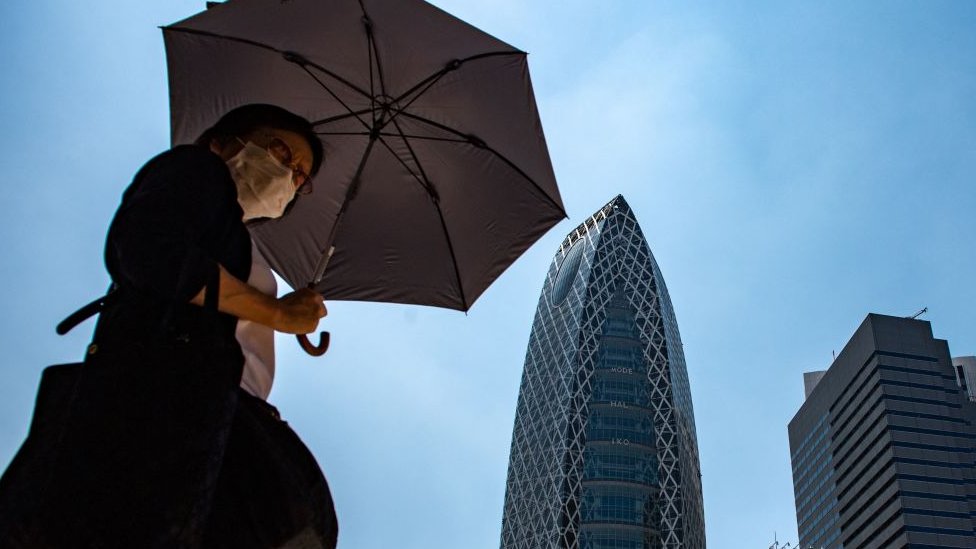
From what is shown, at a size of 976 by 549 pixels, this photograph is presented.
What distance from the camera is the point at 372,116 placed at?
2.77 meters

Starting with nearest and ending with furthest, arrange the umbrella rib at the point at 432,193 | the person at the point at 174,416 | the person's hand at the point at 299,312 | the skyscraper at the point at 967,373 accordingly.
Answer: the person at the point at 174,416 → the person's hand at the point at 299,312 → the umbrella rib at the point at 432,193 → the skyscraper at the point at 967,373

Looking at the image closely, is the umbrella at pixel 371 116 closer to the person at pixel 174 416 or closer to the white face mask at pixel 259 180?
the white face mask at pixel 259 180

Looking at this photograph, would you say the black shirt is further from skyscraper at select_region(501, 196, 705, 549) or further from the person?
skyscraper at select_region(501, 196, 705, 549)

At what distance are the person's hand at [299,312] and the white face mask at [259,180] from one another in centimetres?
33

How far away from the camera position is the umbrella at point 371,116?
2695 millimetres

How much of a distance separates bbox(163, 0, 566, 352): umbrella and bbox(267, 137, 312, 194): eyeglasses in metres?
0.51

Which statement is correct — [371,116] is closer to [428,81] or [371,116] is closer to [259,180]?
[428,81]

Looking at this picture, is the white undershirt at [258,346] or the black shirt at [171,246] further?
the white undershirt at [258,346]

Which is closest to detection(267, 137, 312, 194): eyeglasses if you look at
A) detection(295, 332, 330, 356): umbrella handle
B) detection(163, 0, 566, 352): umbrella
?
detection(295, 332, 330, 356): umbrella handle

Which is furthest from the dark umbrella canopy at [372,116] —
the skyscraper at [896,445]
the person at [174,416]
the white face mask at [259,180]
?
the skyscraper at [896,445]

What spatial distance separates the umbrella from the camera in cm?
270

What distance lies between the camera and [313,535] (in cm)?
158

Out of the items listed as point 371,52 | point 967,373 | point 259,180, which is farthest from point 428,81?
point 967,373

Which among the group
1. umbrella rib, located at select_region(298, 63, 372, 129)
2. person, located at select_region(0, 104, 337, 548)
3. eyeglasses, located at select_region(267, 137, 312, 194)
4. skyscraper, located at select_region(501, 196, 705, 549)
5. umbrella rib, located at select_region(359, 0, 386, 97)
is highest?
skyscraper, located at select_region(501, 196, 705, 549)
